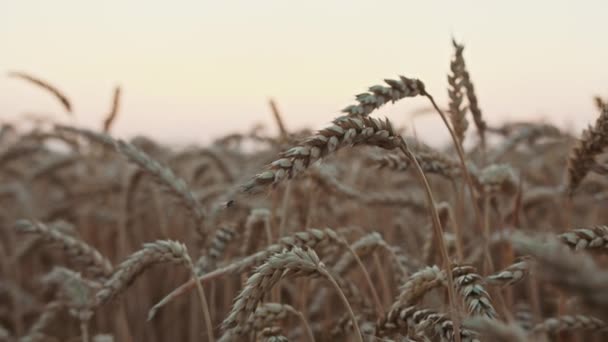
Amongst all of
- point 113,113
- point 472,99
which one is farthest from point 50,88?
point 472,99

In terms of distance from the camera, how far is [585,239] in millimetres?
1021

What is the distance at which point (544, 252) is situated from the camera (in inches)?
21.0

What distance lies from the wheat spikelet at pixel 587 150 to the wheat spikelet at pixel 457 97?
273 mm

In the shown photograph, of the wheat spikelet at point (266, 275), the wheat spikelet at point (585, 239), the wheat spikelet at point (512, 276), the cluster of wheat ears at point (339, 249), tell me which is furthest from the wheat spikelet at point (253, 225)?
the wheat spikelet at point (585, 239)

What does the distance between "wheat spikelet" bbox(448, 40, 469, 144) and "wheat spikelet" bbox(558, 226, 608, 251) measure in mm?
590

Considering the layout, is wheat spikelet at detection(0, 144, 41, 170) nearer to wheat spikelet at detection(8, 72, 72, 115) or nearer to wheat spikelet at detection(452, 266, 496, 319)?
wheat spikelet at detection(8, 72, 72, 115)

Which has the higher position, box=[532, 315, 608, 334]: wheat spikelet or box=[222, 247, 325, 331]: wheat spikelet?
box=[222, 247, 325, 331]: wheat spikelet

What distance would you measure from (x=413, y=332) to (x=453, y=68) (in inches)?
26.2

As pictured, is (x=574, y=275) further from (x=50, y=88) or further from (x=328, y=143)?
(x=50, y=88)

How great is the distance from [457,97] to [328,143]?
28.9 inches

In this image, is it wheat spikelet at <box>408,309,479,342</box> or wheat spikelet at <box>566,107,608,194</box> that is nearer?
wheat spikelet at <box>408,309,479,342</box>

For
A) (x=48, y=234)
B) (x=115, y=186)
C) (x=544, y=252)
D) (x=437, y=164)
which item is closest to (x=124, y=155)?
(x=48, y=234)

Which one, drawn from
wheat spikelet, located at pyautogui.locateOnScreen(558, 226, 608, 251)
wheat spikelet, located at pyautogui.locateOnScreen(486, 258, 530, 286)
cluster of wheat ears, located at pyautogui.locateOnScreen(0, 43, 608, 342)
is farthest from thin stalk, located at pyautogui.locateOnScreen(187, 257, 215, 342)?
wheat spikelet, located at pyautogui.locateOnScreen(558, 226, 608, 251)

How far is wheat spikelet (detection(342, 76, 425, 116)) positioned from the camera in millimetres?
1064
